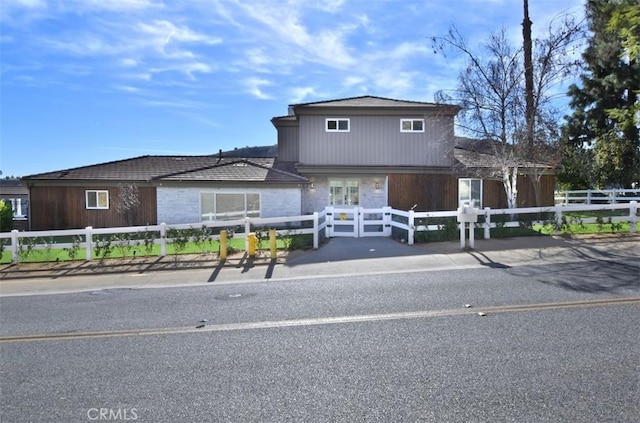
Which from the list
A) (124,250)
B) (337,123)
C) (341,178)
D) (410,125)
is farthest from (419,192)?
(124,250)

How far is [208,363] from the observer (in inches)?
186

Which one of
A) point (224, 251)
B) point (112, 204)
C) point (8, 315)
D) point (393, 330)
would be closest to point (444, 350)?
point (393, 330)

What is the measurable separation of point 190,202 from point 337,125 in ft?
26.3

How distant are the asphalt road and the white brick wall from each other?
12309 mm

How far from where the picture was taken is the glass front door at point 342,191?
71.7ft

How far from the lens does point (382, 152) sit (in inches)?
843

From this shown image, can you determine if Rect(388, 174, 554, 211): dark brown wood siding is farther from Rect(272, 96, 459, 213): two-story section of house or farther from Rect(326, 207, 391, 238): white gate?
Rect(326, 207, 391, 238): white gate

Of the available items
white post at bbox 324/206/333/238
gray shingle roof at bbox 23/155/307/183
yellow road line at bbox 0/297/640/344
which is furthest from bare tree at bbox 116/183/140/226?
yellow road line at bbox 0/297/640/344

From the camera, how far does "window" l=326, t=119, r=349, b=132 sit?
21.5 metres

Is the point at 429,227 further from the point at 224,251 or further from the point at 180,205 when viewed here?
the point at 180,205

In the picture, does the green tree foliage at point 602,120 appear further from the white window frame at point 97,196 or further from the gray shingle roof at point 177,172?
the white window frame at point 97,196

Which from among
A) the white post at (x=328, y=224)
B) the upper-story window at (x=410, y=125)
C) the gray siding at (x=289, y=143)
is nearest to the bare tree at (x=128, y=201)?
the gray siding at (x=289, y=143)

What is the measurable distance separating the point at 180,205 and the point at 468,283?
1540 centimetres

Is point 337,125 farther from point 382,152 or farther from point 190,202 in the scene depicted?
point 190,202
